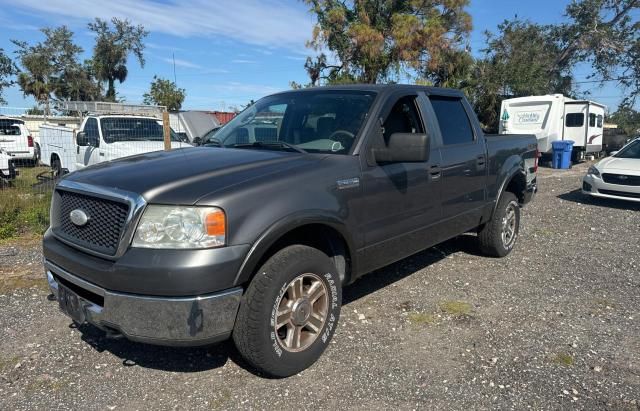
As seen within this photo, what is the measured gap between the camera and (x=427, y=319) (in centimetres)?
412

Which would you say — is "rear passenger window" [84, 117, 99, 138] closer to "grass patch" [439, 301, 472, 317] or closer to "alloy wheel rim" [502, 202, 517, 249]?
"alloy wheel rim" [502, 202, 517, 249]

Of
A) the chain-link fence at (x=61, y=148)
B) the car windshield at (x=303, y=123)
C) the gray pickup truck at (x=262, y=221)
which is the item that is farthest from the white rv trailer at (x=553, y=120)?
the car windshield at (x=303, y=123)

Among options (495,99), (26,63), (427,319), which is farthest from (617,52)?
(26,63)

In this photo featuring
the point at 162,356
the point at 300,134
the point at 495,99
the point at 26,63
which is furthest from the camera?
the point at 26,63

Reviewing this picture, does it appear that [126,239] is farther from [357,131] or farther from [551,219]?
[551,219]

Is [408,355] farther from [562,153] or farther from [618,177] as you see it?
[562,153]

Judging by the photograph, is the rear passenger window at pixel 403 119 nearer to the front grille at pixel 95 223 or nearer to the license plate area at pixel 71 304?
the front grille at pixel 95 223

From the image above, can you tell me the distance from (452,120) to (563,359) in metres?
2.47

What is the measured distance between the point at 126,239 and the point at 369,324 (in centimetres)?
216

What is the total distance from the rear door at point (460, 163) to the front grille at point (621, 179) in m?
5.94

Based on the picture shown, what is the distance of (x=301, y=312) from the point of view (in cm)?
313

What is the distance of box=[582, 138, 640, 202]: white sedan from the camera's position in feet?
30.5

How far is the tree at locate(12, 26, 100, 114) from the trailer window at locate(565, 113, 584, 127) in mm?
37993

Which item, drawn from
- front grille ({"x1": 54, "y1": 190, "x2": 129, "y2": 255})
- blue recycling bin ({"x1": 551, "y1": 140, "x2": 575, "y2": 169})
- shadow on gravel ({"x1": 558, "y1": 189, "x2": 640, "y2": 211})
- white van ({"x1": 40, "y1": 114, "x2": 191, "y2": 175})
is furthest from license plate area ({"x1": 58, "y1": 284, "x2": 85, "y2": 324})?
blue recycling bin ({"x1": 551, "y1": 140, "x2": 575, "y2": 169})
